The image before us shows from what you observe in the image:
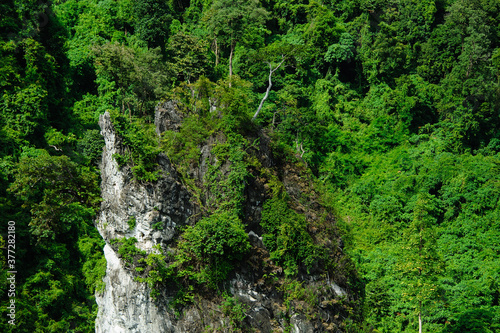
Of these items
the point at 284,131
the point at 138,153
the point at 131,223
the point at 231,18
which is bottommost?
the point at 284,131

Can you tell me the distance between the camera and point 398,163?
3334 cm

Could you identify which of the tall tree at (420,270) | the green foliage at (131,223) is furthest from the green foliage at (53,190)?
the tall tree at (420,270)

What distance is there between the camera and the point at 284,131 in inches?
1272

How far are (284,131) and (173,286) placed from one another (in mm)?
13295

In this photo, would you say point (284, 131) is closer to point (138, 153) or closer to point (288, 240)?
point (288, 240)

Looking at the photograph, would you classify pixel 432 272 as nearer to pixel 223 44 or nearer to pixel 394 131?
pixel 394 131

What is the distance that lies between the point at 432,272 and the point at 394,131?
13286 millimetres

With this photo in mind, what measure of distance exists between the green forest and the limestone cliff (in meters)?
0.61

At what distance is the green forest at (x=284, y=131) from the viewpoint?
24.8 metres

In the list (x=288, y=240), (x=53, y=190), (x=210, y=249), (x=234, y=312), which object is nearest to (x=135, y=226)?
(x=210, y=249)

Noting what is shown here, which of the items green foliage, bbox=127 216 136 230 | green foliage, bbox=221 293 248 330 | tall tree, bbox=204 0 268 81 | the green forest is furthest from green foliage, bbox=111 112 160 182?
tall tree, bbox=204 0 268 81

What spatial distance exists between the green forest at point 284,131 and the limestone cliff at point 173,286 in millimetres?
608

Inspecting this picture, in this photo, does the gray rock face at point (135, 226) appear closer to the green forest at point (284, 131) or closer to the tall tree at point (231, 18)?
the green forest at point (284, 131)

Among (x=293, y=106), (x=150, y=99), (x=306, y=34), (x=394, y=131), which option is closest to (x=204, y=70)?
(x=150, y=99)
